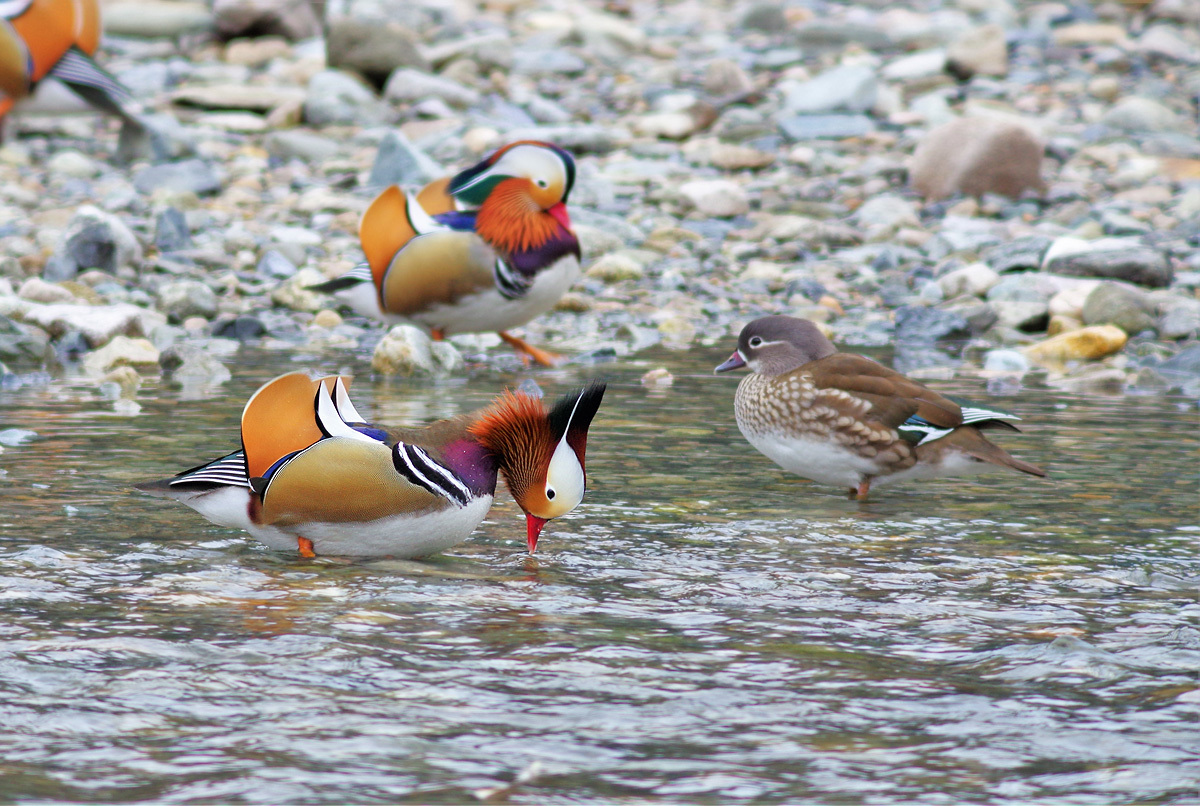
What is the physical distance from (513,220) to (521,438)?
14.0 feet

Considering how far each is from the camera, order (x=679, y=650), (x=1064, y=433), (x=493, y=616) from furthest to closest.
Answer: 1. (x=1064, y=433)
2. (x=493, y=616)
3. (x=679, y=650)

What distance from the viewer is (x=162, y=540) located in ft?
16.7

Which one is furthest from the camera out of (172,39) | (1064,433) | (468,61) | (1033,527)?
(172,39)

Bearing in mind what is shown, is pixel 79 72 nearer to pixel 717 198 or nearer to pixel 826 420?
pixel 717 198

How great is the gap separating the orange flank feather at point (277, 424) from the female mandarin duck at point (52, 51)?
7664mm

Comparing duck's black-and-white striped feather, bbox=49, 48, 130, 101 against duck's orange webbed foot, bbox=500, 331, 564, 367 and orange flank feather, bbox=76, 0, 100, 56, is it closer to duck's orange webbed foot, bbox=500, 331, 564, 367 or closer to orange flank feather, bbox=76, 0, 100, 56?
orange flank feather, bbox=76, 0, 100, 56

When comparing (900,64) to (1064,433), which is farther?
(900,64)

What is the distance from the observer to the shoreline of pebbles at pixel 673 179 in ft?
32.7

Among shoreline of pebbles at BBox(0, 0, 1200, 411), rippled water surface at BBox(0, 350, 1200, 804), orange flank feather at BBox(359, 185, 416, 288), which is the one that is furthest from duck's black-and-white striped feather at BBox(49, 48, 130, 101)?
rippled water surface at BBox(0, 350, 1200, 804)

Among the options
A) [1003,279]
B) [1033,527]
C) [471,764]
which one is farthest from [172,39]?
[471,764]

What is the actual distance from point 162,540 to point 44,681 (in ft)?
4.88

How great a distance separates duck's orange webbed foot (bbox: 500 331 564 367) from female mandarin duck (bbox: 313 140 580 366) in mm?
10

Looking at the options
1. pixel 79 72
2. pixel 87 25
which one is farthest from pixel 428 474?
pixel 87 25

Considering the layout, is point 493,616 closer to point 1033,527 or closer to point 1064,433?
point 1033,527
